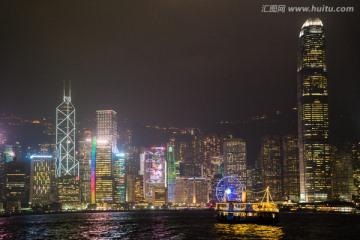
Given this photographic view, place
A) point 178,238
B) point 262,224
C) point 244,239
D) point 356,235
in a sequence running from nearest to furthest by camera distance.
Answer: point 244,239
point 178,238
point 356,235
point 262,224

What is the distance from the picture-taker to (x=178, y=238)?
84.0 meters

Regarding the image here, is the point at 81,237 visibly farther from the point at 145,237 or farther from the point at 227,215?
the point at 227,215

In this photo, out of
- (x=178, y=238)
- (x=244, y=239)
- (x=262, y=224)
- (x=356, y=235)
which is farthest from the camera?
(x=262, y=224)

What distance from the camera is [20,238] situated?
285ft

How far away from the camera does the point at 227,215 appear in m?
119

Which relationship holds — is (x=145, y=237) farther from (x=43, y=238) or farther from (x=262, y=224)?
(x=262, y=224)

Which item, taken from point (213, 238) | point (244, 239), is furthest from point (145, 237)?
point (244, 239)

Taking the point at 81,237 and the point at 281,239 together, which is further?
the point at 81,237

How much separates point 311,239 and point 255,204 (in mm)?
31746

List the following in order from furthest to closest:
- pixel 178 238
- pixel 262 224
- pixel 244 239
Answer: pixel 262 224 → pixel 178 238 → pixel 244 239

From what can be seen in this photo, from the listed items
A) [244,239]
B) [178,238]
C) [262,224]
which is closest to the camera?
[244,239]

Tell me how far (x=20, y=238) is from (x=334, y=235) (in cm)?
4866

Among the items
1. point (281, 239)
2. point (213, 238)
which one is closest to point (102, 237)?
point (213, 238)

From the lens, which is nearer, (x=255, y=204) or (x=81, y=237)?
(x=81, y=237)
